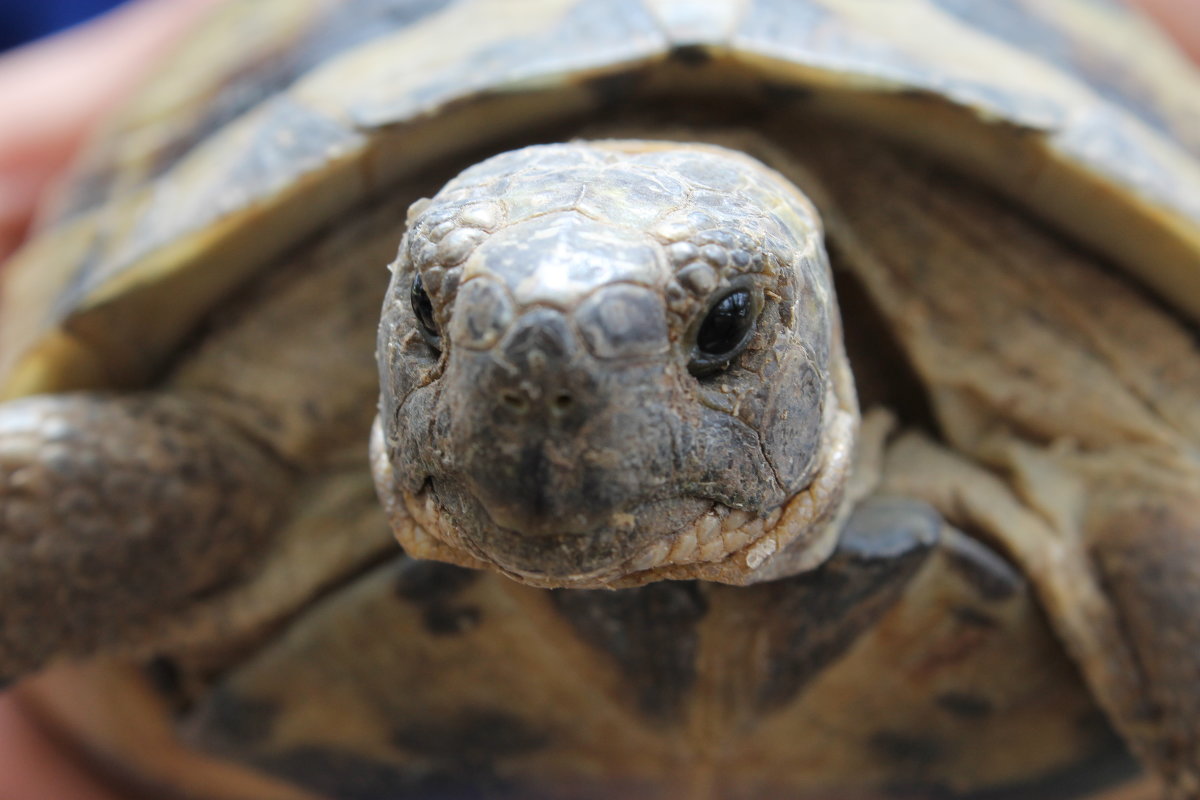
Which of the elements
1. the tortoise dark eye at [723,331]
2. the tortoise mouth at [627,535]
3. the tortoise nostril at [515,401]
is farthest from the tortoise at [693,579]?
the tortoise nostril at [515,401]

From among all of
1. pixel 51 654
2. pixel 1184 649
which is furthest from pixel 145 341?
pixel 1184 649

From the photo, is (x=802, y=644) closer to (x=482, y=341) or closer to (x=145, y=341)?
(x=482, y=341)

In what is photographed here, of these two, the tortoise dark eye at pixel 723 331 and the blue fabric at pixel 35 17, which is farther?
the blue fabric at pixel 35 17

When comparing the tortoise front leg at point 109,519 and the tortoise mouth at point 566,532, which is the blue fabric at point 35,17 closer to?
the tortoise front leg at point 109,519

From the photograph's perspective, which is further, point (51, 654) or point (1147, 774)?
point (1147, 774)

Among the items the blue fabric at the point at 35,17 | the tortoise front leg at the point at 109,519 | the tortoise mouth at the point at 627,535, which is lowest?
the blue fabric at the point at 35,17

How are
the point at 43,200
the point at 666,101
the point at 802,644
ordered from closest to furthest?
the point at 802,644, the point at 666,101, the point at 43,200

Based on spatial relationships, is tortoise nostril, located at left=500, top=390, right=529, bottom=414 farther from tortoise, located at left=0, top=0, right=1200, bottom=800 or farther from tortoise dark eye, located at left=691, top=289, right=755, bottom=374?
tortoise, located at left=0, top=0, right=1200, bottom=800
